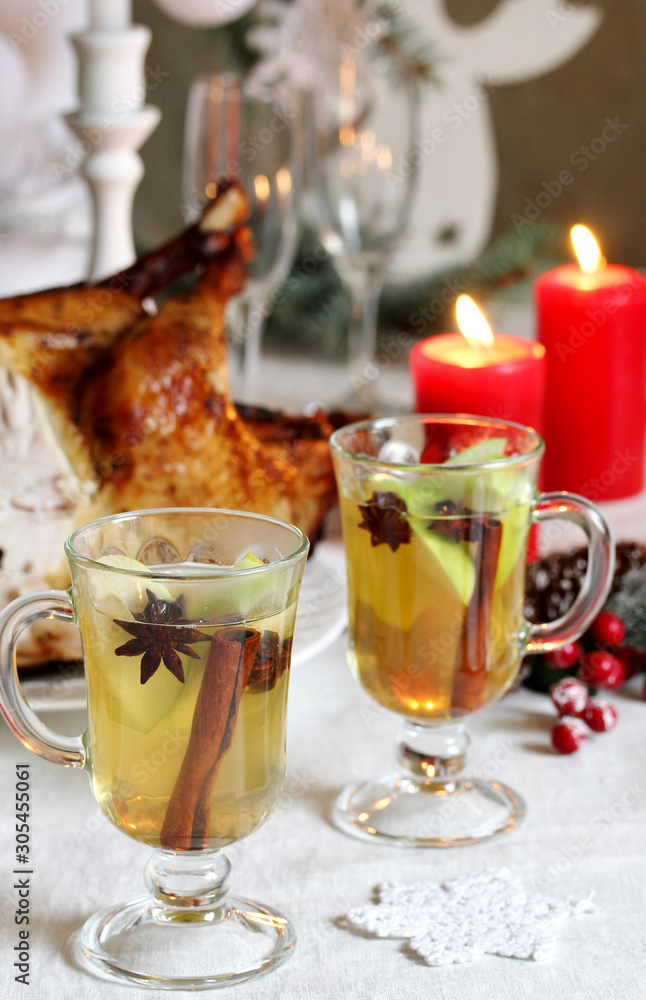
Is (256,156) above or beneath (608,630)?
above

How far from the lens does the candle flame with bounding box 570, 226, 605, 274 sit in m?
1.23

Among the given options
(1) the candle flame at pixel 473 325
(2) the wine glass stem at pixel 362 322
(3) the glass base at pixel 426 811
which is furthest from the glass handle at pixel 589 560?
(2) the wine glass stem at pixel 362 322

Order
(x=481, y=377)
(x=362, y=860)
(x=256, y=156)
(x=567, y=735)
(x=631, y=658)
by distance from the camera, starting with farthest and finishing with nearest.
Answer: (x=256, y=156)
(x=481, y=377)
(x=631, y=658)
(x=567, y=735)
(x=362, y=860)

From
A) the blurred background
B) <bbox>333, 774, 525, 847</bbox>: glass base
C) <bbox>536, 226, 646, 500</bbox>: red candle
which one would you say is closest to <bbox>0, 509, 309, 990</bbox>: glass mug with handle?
<bbox>333, 774, 525, 847</bbox>: glass base

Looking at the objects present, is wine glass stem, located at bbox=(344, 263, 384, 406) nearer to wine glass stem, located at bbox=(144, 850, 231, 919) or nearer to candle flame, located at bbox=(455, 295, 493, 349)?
candle flame, located at bbox=(455, 295, 493, 349)

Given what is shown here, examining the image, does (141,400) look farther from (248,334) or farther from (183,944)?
(248,334)

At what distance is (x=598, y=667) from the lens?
0.89 metres

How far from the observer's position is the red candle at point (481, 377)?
1.05 metres

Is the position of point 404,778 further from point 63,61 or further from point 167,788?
point 63,61

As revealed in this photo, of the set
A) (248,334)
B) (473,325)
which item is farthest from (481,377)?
(248,334)

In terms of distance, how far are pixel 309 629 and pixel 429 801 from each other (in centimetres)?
16

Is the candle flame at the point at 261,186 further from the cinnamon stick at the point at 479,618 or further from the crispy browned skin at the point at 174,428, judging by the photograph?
the cinnamon stick at the point at 479,618

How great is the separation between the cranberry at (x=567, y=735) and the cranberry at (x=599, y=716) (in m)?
0.02

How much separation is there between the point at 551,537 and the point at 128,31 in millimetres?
681
